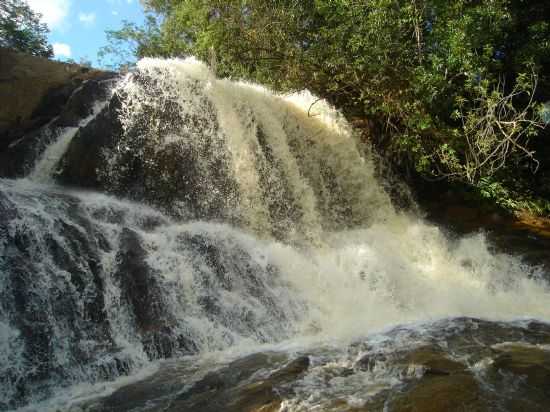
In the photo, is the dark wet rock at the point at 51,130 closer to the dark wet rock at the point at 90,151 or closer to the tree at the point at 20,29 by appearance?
the dark wet rock at the point at 90,151

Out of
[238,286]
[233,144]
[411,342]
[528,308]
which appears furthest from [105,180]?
[528,308]

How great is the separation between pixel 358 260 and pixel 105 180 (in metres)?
4.58

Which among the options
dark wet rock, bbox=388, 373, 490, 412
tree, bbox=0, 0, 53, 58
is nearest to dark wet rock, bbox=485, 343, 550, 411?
dark wet rock, bbox=388, 373, 490, 412

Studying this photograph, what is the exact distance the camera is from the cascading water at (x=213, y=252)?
18.2 ft

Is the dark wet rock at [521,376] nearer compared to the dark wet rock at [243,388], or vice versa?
the dark wet rock at [521,376]

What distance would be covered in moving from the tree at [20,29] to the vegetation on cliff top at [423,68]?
28.3 ft

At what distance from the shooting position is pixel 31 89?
11398mm

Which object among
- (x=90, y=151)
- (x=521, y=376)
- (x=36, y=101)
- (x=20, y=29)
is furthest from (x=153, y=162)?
(x=20, y=29)

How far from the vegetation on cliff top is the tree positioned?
8.61 meters

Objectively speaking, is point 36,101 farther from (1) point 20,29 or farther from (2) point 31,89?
(1) point 20,29

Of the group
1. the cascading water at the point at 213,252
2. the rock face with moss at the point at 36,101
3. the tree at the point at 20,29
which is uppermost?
the tree at the point at 20,29

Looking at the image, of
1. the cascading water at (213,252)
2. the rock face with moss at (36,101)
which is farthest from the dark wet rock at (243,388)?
the rock face with moss at (36,101)

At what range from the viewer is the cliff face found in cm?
1065

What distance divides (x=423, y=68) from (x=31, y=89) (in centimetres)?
852
